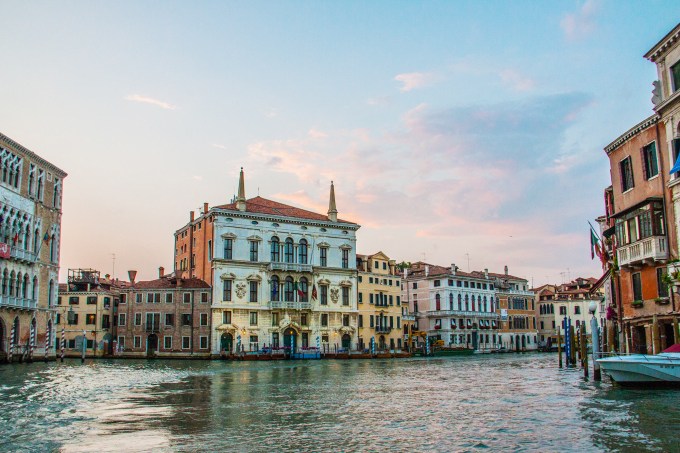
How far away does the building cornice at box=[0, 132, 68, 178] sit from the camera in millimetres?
39531

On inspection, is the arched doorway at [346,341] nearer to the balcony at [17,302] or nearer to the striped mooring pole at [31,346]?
the striped mooring pole at [31,346]

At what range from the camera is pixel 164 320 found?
54281mm

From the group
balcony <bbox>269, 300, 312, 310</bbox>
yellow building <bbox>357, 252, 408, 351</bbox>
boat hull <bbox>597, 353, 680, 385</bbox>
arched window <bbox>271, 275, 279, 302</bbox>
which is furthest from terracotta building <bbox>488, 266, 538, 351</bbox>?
boat hull <bbox>597, 353, 680, 385</bbox>

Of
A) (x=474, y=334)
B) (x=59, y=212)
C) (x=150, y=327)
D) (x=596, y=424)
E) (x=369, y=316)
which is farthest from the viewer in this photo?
(x=474, y=334)

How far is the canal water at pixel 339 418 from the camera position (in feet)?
36.8

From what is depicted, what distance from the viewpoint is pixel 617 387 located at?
2048 centimetres

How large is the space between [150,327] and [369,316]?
2089cm

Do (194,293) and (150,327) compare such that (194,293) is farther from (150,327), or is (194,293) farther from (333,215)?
(333,215)

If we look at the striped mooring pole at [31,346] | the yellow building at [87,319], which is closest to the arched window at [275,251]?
the yellow building at [87,319]

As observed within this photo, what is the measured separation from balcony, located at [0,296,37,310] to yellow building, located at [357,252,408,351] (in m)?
29.8

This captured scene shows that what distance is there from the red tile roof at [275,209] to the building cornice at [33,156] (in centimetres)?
1412

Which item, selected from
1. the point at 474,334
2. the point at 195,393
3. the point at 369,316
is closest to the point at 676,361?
the point at 195,393

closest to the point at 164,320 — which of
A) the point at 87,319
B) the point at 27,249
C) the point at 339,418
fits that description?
the point at 87,319

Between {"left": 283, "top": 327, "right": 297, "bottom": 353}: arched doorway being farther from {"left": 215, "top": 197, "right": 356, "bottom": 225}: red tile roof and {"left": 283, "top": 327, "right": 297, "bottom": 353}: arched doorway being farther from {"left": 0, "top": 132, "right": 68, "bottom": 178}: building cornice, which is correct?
{"left": 0, "top": 132, "right": 68, "bottom": 178}: building cornice
